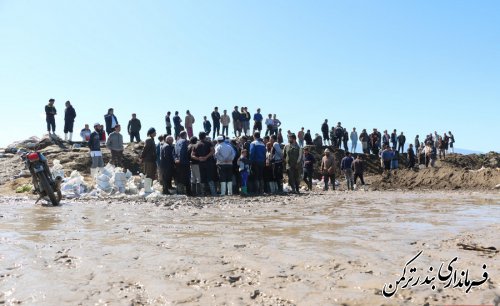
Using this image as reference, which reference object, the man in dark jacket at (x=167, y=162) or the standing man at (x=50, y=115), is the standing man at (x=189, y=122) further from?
the man in dark jacket at (x=167, y=162)

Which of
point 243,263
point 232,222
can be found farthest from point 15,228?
point 243,263

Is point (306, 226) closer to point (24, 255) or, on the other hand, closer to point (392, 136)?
point (24, 255)

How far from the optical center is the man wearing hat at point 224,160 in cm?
1177

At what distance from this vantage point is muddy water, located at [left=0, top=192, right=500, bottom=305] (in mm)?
2832

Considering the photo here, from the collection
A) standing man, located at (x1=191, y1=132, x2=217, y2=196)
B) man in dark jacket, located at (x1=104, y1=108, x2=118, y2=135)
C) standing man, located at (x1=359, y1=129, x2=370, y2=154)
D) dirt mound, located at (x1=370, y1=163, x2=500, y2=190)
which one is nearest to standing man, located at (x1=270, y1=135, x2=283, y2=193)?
standing man, located at (x1=191, y1=132, x2=217, y2=196)

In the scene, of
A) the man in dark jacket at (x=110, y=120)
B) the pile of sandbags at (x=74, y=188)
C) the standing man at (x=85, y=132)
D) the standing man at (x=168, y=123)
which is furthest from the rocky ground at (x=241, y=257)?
the standing man at (x=168, y=123)

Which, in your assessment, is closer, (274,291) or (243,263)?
(274,291)

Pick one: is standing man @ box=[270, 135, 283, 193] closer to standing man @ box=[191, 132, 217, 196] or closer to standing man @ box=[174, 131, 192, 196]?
standing man @ box=[191, 132, 217, 196]

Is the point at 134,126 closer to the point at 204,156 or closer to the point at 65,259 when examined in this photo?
the point at 204,156

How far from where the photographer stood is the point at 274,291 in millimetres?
2930

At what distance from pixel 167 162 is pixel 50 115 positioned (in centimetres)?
875

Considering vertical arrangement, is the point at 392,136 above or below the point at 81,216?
above

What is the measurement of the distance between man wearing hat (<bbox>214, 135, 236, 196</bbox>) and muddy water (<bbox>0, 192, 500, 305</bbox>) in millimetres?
5186

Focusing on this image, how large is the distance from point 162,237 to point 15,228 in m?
2.18
